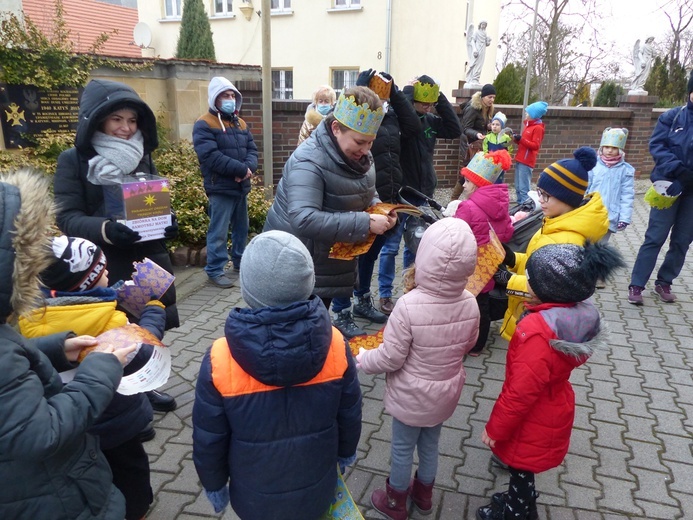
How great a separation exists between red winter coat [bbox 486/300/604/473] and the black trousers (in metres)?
1.51

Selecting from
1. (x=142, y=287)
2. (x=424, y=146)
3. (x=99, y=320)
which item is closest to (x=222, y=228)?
(x=424, y=146)

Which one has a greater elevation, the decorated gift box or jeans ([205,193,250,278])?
the decorated gift box

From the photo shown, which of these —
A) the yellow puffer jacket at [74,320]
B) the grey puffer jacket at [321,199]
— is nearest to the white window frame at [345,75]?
the grey puffer jacket at [321,199]

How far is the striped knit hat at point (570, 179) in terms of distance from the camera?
3.01 m

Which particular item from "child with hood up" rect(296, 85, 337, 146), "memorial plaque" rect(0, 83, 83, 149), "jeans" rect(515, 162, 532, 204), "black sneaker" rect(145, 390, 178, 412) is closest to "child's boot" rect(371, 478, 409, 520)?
"black sneaker" rect(145, 390, 178, 412)

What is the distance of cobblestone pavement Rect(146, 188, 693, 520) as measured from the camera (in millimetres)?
2584

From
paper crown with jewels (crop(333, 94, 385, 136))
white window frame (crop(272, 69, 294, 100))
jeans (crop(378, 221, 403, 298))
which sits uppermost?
white window frame (crop(272, 69, 294, 100))

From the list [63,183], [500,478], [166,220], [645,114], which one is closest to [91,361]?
[166,220]

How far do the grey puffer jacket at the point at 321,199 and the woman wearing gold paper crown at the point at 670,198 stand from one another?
3.25m

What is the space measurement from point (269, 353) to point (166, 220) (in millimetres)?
1455

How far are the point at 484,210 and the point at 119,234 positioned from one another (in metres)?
2.24

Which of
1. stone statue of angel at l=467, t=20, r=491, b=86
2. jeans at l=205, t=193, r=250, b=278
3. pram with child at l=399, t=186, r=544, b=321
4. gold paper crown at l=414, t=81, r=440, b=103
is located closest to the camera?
pram with child at l=399, t=186, r=544, b=321

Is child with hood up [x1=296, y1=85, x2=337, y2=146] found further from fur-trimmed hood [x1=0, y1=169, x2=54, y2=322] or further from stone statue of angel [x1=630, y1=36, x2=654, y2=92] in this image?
stone statue of angel [x1=630, y1=36, x2=654, y2=92]

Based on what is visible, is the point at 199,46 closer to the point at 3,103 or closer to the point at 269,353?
the point at 3,103
